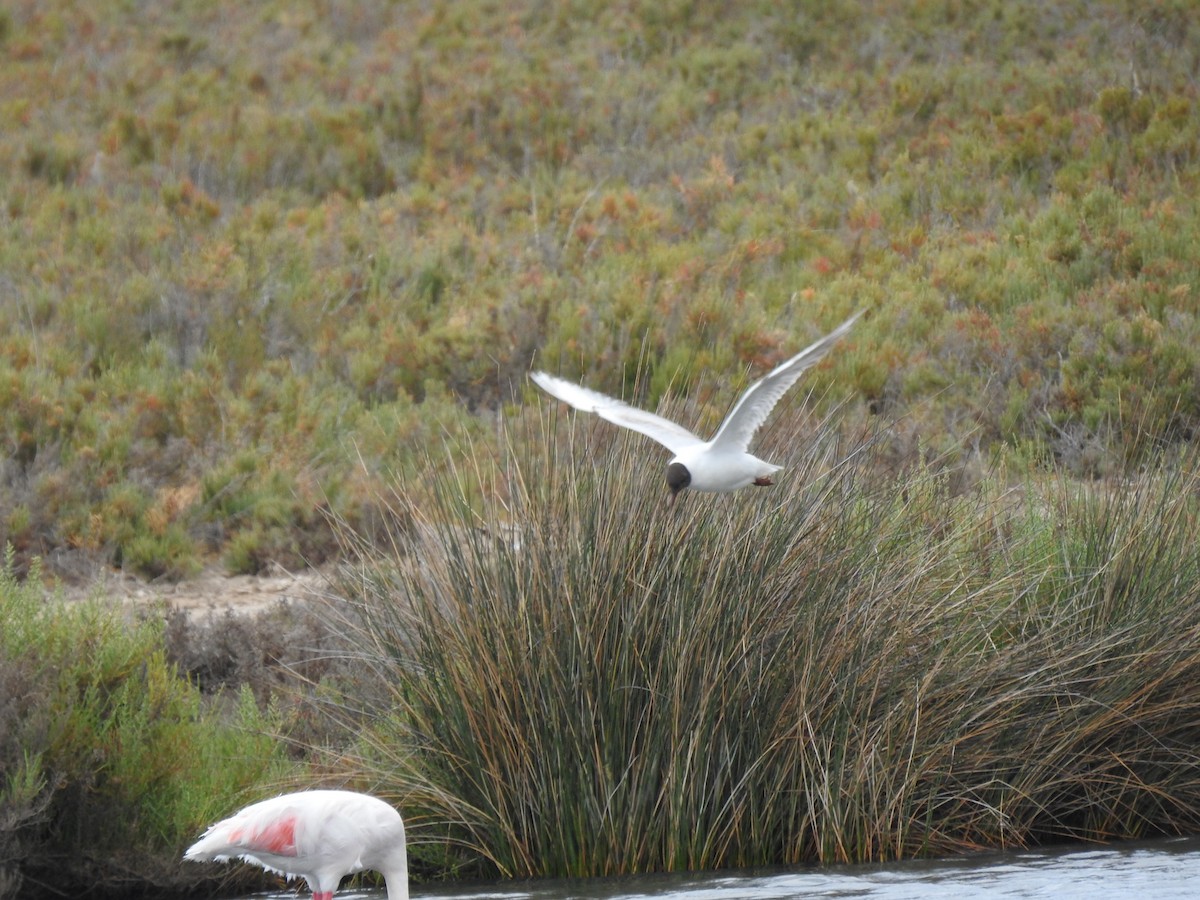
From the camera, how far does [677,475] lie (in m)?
5.94

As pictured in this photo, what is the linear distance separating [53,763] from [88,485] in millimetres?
5530

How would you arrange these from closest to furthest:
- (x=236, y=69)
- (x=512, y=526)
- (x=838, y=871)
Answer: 1. (x=838, y=871)
2. (x=512, y=526)
3. (x=236, y=69)

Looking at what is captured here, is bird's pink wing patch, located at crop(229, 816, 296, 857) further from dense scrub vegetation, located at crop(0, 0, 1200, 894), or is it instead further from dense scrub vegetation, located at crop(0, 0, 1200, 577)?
dense scrub vegetation, located at crop(0, 0, 1200, 577)

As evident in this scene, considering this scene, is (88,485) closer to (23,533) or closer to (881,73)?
(23,533)

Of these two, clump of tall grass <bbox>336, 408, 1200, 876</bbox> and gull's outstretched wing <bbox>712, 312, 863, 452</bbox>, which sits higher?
gull's outstretched wing <bbox>712, 312, 863, 452</bbox>

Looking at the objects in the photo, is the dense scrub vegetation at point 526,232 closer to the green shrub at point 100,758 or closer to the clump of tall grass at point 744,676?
the clump of tall grass at point 744,676

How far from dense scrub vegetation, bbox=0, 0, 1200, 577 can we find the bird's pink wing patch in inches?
131

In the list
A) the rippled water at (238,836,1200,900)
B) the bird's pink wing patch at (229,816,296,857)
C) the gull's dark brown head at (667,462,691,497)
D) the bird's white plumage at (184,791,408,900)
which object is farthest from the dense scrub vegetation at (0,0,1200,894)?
the bird's pink wing patch at (229,816,296,857)

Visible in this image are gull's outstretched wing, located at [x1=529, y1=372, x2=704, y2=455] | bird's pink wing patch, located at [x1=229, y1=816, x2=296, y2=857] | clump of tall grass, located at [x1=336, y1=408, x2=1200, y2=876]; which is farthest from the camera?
gull's outstretched wing, located at [x1=529, y1=372, x2=704, y2=455]

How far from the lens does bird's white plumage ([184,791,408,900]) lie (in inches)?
200

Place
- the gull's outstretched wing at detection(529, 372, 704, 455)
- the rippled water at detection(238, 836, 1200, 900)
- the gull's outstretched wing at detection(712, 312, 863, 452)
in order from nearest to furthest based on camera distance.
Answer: the gull's outstretched wing at detection(712, 312, 863, 452)
the rippled water at detection(238, 836, 1200, 900)
the gull's outstretched wing at detection(529, 372, 704, 455)

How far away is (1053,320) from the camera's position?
13.8 meters

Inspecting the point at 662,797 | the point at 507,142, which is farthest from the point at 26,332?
the point at 662,797

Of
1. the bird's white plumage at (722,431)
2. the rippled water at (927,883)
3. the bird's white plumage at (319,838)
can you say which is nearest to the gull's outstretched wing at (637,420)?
the bird's white plumage at (722,431)
